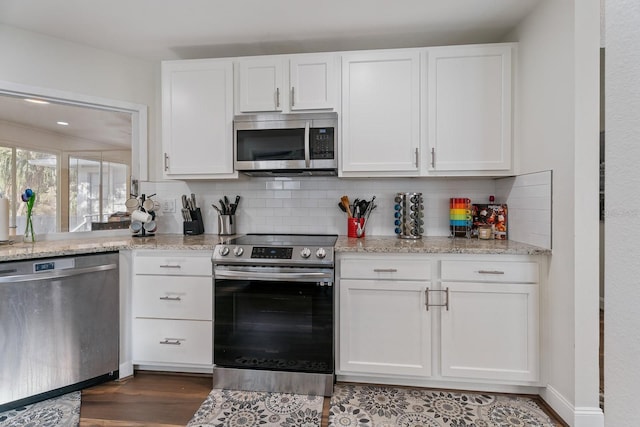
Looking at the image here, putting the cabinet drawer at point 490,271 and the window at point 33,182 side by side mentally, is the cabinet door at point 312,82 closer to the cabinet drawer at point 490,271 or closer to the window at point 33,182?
the cabinet drawer at point 490,271

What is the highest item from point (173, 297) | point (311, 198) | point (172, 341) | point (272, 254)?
point (311, 198)

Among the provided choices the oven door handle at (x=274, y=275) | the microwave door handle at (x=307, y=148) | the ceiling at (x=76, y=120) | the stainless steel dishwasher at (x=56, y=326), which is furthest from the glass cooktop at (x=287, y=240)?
the ceiling at (x=76, y=120)

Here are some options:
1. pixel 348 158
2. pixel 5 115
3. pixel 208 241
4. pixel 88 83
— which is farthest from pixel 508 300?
pixel 5 115

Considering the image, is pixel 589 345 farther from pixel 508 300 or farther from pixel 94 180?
pixel 94 180

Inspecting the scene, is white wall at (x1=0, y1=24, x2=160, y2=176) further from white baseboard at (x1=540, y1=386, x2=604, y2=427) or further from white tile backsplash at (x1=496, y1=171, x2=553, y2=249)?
white baseboard at (x1=540, y1=386, x2=604, y2=427)

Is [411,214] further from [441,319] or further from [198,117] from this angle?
[198,117]

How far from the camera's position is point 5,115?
7.51 ft

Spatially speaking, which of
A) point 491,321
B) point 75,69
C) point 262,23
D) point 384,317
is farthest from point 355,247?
point 75,69

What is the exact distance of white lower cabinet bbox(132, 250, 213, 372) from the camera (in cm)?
212

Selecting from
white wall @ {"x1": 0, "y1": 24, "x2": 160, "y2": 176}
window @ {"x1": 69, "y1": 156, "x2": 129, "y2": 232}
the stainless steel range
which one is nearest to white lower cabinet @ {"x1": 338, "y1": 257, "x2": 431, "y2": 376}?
the stainless steel range

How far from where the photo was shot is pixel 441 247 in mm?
1974

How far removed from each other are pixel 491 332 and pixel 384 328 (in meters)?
0.63

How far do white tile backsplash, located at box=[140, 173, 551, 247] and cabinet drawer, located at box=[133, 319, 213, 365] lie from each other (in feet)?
2.92

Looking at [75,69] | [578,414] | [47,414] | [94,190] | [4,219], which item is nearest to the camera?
[578,414]
